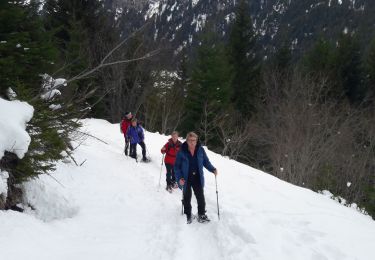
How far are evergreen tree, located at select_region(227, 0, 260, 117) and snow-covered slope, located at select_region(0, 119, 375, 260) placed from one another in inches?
1037

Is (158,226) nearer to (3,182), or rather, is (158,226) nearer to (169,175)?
(3,182)

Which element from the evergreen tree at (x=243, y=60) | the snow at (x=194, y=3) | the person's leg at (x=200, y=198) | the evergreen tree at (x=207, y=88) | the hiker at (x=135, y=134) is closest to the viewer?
the person's leg at (x=200, y=198)

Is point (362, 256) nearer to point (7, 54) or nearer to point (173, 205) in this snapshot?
point (173, 205)

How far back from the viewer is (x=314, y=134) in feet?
74.2

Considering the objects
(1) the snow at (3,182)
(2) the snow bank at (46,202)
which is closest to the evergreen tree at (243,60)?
(2) the snow bank at (46,202)

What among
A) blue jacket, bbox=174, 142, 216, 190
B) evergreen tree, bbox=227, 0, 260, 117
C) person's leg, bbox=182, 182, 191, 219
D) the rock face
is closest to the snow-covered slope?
person's leg, bbox=182, 182, 191, 219

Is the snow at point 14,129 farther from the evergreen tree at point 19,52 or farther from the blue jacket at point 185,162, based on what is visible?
the blue jacket at point 185,162

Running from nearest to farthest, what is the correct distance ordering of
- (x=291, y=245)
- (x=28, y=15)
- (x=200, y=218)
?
(x=291, y=245) < (x=200, y=218) < (x=28, y=15)

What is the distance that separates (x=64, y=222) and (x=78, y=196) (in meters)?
1.58

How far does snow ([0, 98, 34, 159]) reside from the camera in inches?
219

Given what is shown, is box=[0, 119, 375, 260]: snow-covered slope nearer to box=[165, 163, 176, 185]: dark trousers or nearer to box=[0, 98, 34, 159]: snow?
box=[165, 163, 176, 185]: dark trousers

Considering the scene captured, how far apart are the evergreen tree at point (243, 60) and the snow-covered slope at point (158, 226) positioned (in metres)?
26.3

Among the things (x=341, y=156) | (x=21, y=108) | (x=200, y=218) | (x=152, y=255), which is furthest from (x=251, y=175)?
(x=341, y=156)

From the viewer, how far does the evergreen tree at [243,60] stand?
1446 inches
